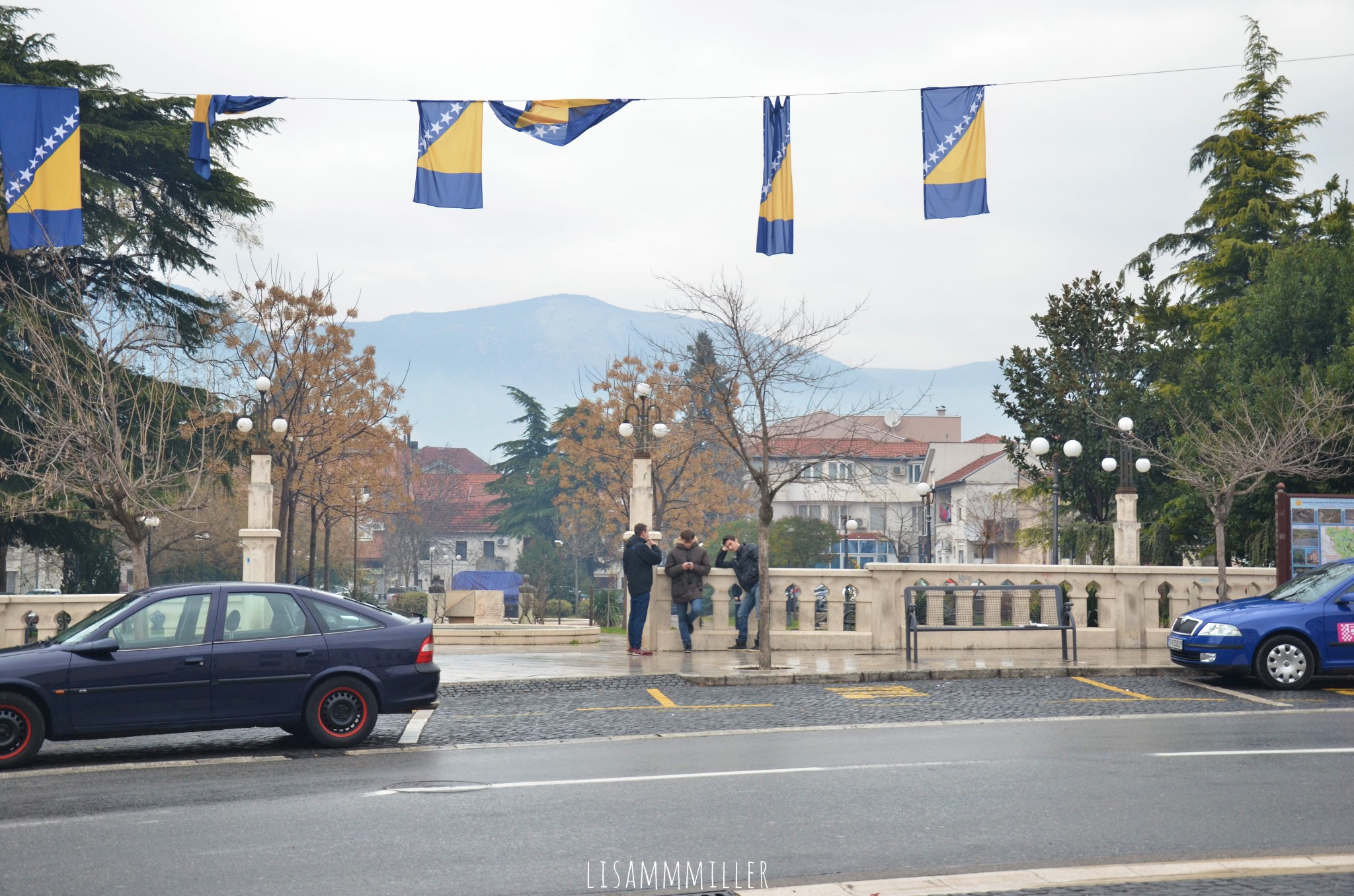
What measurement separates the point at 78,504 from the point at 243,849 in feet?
75.7

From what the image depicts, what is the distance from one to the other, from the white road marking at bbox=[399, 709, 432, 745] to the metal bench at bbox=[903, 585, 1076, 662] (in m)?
6.60

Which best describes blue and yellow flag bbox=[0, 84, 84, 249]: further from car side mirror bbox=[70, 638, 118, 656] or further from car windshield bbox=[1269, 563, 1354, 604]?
car windshield bbox=[1269, 563, 1354, 604]

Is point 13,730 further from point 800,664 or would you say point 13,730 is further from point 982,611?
point 982,611

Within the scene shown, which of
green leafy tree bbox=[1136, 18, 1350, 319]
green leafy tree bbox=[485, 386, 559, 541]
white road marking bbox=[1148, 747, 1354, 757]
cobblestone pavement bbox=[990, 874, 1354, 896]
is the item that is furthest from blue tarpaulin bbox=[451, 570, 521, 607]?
cobblestone pavement bbox=[990, 874, 1354, 896]

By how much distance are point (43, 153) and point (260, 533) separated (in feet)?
24.5

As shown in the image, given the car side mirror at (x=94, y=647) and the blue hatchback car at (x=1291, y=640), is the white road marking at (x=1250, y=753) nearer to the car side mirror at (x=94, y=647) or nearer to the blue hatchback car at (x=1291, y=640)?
the blue hatchback car at (x=1291, y=640)

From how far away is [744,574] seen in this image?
19.7 meters

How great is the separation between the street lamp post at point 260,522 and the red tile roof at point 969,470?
2654 inches

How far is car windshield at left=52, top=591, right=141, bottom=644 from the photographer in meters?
10.8

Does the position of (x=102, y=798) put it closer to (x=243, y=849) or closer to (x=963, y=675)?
(x=243, y=849)

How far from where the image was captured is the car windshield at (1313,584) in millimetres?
15328

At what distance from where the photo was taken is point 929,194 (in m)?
18.6

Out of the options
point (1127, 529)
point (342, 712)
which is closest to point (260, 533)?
point (342, 712)

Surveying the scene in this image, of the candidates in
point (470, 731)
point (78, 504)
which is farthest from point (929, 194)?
point (78, 504)
